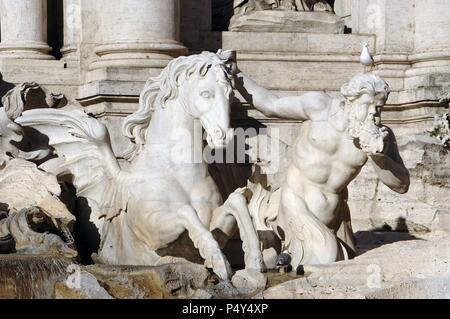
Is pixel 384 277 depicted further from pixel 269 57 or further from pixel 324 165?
pixel 269 57

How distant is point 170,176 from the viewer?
55.9 feet

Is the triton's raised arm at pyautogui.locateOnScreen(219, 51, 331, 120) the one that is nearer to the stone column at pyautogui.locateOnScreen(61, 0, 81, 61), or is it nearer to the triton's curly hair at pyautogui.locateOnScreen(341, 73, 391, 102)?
the triton's curly hair at pyautogui.locateOnScreen(341, 73, 391, 102)

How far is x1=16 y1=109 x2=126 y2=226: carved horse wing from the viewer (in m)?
17.6

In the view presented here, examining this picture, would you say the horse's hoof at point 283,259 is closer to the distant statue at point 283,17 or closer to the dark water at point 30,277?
the dark water at point 30,277

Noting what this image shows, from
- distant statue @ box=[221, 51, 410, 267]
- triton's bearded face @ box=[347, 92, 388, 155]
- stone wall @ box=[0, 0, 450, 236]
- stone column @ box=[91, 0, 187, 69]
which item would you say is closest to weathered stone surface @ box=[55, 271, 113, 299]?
distant statue @ box=[221, 51, 410, 267]

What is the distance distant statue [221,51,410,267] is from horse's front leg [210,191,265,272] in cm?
72

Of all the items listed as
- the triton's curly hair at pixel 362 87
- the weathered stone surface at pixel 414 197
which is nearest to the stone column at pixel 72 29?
the weathered stone surface at pixel 414 197

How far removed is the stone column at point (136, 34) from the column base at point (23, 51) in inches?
23.8
